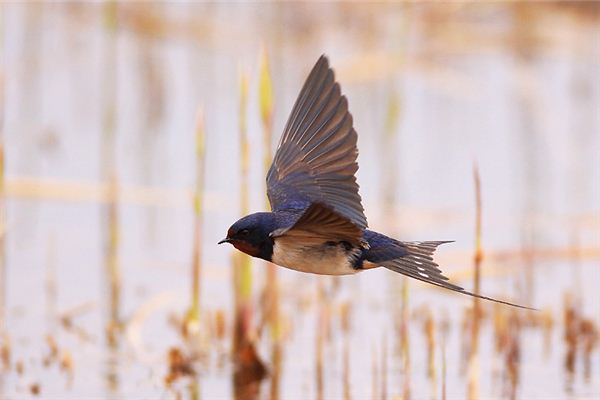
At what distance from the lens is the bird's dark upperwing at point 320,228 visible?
3279 mm

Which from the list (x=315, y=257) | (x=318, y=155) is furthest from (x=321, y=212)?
(x=318, y=155)

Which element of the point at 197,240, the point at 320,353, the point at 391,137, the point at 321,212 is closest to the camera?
the point at 321,212

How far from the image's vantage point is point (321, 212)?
328 cm

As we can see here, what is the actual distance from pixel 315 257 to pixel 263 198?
268 centimetres

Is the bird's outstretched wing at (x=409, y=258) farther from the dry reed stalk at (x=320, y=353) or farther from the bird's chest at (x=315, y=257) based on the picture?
the dry reed stalk at (x=320, y=353)

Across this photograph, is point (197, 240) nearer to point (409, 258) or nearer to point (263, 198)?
point (263, 198)

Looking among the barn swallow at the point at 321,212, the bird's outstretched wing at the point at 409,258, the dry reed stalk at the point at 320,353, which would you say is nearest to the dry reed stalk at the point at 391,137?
the dry reed stalk at the point at 320,353

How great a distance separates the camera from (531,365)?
5.32m

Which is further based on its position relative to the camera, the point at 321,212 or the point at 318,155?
the point at 318,155

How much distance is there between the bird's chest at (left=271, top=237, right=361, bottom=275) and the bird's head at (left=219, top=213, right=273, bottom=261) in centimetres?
3

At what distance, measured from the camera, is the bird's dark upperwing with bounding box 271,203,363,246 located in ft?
10.8

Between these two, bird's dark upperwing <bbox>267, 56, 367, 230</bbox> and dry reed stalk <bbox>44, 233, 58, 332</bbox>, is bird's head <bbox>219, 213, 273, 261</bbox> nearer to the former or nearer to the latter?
bird's dark upperwing <bbox>267, 56, 367, 230</bbox>

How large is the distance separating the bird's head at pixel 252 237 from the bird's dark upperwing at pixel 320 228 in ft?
0.33

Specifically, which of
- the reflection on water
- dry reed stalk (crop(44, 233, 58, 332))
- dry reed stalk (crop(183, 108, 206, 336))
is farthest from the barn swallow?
dry reed stalk (crop(44, 233, 58, 332))
